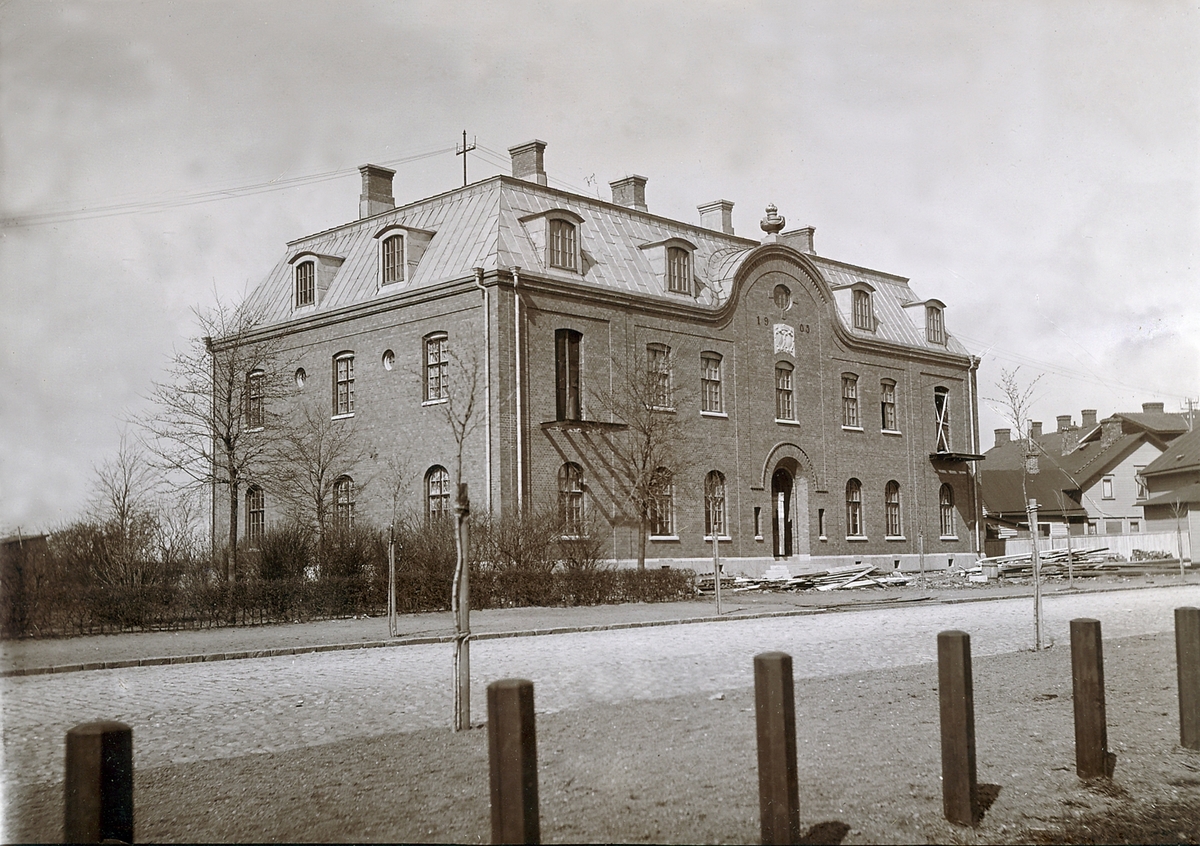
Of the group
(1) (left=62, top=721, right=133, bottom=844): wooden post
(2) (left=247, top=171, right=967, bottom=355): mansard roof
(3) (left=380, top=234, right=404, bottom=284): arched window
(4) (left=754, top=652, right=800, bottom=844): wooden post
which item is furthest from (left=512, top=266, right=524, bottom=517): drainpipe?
(1) (left=62, top=721, right=133, bottom=844): wooden post

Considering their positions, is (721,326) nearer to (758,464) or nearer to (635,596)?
(758,464)

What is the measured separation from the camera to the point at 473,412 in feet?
91.5

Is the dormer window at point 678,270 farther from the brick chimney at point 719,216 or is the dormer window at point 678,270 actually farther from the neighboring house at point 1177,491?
the neighboring house at point 1177,491

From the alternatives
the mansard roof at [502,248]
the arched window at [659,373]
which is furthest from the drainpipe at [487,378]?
the arched window at [659,373]

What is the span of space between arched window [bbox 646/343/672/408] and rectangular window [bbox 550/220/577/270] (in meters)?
3.39

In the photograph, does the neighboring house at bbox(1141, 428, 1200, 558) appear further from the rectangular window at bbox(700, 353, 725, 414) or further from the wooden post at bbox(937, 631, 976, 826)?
the wooden post at bbox(937, 631, 976, 826)

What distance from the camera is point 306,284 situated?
33094 mm

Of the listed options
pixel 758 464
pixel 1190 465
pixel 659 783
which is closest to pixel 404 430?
pixel 758 464

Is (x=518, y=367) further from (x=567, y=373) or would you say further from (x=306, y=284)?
(x=306, y=284)

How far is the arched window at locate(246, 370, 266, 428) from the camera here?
2911cm

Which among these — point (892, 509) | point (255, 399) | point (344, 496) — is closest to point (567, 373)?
point (344, 496)

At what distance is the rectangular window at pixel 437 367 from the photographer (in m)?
28.7

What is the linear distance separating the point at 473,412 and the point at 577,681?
1755 centimetres

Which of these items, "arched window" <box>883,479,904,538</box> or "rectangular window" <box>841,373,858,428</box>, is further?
"arched window" <box>883,479,904,538</box>
